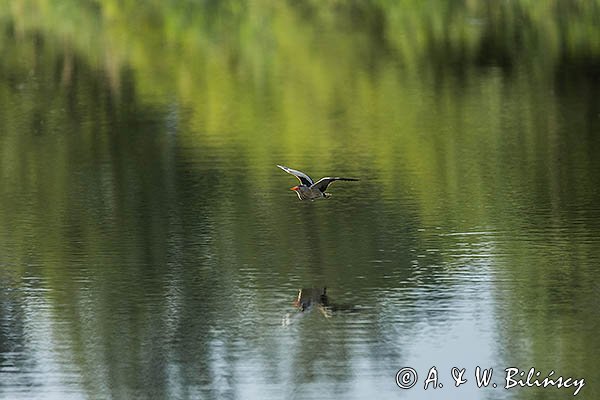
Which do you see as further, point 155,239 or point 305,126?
point 305,126

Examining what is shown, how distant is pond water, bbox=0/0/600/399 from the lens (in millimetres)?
16656

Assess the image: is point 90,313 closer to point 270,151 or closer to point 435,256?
point 435,256

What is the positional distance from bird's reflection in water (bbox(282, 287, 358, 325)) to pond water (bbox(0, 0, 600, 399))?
0.03m

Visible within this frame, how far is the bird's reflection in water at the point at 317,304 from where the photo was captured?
18.1 metres

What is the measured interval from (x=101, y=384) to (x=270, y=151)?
44.9 feet

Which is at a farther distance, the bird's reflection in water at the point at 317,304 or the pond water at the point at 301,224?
the bird's reflection in water at the point at 317,304

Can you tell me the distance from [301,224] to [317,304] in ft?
14.6

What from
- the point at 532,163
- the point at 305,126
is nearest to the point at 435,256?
the point at 532,163

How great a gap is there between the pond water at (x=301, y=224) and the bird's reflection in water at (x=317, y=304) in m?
0.03

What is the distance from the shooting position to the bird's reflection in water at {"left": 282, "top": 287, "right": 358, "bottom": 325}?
59.3ft

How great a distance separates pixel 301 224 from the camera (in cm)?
2275

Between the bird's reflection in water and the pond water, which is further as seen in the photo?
the bird's reflection in water

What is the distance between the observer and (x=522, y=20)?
52.1m

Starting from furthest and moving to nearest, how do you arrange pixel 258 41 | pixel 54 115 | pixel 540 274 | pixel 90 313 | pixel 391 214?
pixel 258 41
pixel 54 115
pixel 391 214
pixel 540 274
pixel 90 313
